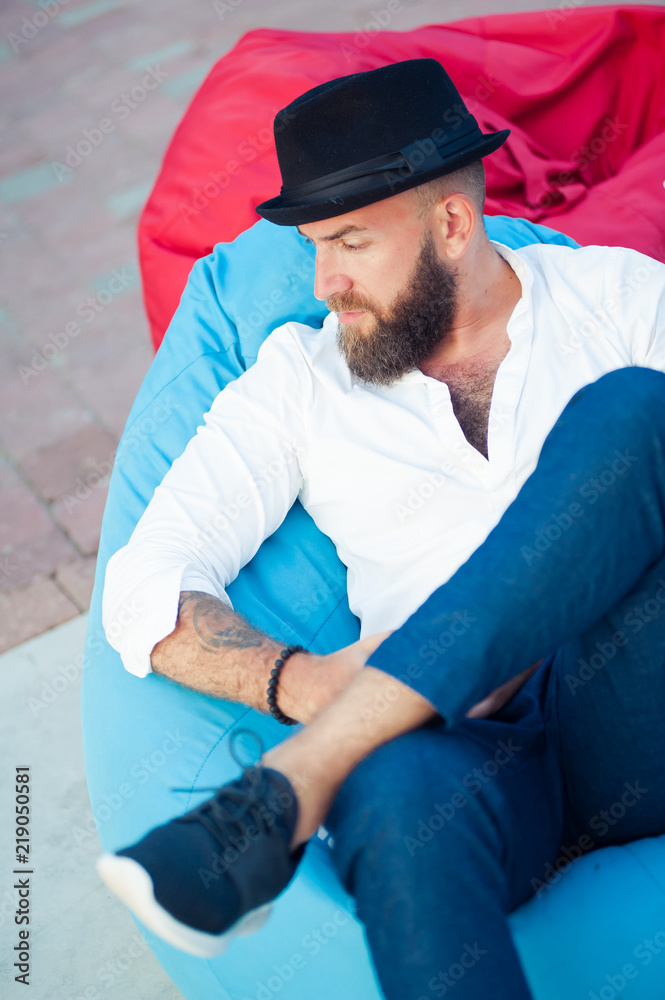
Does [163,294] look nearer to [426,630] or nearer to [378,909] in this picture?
[426,630]

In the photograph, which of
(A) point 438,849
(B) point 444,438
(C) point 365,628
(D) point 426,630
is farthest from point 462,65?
(A) point 438,849

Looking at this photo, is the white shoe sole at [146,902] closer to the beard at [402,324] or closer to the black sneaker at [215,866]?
the black sneaker at [215,866]

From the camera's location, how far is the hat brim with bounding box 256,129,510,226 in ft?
4.66

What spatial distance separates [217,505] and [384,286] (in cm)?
47

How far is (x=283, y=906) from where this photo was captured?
1168mm

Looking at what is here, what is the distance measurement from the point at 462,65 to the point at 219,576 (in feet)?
5.22

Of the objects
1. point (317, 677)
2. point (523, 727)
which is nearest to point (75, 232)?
point (317, 677)

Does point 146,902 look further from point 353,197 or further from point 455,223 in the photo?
point 455,223

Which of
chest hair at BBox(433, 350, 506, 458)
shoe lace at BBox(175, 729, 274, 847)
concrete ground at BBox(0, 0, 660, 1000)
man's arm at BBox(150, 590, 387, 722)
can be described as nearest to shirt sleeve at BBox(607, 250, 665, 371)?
chest hair at BBox(433, 350, 506, 458)

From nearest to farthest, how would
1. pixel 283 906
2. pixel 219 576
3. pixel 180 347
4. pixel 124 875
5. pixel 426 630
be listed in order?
pixel 124 875 < pixel 426 630 < pixel 283 906 < pixel 219 576 < pixel 180 347

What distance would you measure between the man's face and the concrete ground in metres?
1.06

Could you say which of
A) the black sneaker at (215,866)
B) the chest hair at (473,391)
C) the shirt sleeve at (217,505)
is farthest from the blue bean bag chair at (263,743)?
the chest hair at (473,391)

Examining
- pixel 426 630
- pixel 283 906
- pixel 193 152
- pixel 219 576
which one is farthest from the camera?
pixel 193 152

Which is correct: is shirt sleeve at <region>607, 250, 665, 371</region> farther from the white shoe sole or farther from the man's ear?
the white shoe sole
